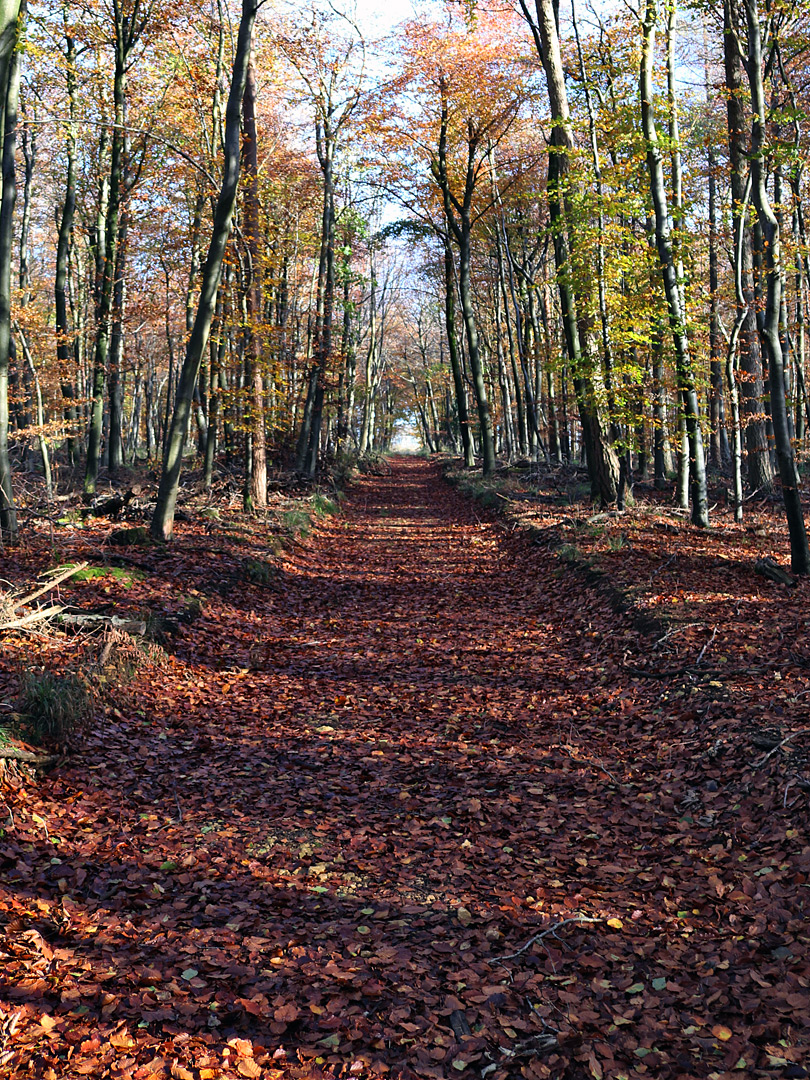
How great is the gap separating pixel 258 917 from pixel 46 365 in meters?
21.1

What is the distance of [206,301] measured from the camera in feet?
34.8

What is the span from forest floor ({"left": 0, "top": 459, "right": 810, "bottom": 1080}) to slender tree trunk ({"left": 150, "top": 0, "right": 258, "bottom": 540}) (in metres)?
1.83

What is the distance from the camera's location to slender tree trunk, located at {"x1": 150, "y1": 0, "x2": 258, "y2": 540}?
1062cm

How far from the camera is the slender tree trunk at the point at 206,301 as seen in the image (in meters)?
10.6

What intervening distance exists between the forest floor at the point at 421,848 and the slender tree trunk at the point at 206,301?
1.83 metres

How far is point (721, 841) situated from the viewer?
14.2 ft

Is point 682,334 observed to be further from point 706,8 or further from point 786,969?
point 786,969

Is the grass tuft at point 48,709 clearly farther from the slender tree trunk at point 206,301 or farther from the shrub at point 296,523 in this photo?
the shrub at point 296,523

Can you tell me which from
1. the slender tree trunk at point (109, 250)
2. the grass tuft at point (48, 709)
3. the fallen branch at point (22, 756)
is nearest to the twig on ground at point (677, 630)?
the grass tuft at point (48, 709)

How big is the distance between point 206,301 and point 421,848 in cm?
847

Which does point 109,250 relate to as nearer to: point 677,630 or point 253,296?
point 253,296

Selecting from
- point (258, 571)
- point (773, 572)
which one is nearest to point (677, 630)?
point (773, 572)

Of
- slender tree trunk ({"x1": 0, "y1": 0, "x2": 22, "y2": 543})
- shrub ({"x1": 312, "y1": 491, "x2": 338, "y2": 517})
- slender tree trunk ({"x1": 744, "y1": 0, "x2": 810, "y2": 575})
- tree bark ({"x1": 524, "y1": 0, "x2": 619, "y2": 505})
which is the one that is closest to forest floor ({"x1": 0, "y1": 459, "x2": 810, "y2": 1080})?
slender tree trunk ({"x1": 744, "y1": 0, "x2": 810, "y2": 575})

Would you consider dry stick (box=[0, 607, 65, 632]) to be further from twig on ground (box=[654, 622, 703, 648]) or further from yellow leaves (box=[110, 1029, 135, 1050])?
twig on ground (box=[654, 622, 703, 648])
